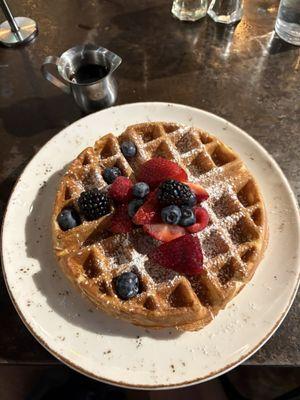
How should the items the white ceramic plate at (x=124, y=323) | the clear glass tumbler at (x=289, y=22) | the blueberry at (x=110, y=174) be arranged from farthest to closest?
1. the clear glass tumbler at (x=289, y=22)
2. the blueberry at (x=110, y=174)
3. the white ceramic plate at (x=124, y=323)

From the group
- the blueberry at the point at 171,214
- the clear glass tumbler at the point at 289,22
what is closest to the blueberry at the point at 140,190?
the blueberry at the point at 171,214

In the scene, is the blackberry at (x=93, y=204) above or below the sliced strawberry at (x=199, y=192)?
above

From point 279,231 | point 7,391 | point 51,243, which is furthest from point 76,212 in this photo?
point 7,391

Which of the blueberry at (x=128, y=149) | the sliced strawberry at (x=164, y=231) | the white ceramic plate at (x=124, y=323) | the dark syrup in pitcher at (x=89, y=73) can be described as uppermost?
the dark syrup in pitcher at (x=89, y=73)

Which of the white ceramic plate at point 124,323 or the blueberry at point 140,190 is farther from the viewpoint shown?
the blueberry at point 140,190

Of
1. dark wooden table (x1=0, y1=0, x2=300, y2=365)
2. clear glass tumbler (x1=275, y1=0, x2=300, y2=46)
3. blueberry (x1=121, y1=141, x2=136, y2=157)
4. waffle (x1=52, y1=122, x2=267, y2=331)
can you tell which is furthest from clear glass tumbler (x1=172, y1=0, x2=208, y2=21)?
blueberry (x1=121, y1=141, x2=136, y2=157)

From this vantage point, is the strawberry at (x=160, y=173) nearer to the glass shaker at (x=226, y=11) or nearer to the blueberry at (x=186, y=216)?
the blueberry at (x=186, y=216)

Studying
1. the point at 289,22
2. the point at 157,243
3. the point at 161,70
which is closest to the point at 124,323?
the point at 157,243
